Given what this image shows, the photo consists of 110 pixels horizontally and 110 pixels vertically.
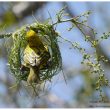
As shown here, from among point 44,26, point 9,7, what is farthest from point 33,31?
point 9,7

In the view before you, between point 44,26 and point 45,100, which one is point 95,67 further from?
point 45,100

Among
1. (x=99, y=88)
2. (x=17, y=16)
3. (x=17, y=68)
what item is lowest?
(x=99, y=88)

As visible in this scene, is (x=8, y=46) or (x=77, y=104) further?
(x=77, y=104)
